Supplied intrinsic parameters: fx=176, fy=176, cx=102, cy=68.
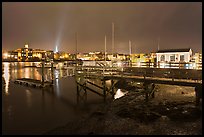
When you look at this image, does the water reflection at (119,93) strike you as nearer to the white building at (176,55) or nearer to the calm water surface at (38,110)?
the calm water surface at (38,110)

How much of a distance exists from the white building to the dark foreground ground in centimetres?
1738

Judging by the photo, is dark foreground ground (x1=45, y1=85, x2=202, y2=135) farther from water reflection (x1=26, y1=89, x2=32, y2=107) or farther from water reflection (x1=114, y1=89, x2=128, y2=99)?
water reflection (x1=26, y1=89, x2=32, y2=107)

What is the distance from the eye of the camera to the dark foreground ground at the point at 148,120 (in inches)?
405

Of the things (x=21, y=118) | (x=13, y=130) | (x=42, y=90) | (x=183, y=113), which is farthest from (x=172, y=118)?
(x=42, y=90)

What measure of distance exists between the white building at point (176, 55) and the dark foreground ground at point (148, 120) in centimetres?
1738

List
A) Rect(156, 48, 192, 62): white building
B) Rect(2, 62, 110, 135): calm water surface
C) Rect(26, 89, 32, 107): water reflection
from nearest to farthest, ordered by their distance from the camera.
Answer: Rect(2, 62, 110, 135): calm water surface → Rect(26, 89, 32, 107): water reflection → Rect(156, 48, 192, 62): white building

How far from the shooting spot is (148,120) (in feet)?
38.1

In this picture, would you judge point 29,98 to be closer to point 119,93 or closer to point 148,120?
point 119,93

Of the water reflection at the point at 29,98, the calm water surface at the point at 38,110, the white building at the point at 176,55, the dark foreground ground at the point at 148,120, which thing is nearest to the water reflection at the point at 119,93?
the calm water surface at the point at 38,110

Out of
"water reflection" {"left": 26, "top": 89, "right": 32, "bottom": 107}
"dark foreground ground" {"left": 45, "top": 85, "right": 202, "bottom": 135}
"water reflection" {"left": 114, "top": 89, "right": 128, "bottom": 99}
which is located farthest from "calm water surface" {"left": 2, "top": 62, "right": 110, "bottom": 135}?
"dark foreground ground" {"left": 45, "top": 85, "right": 202, "bottom": 135}

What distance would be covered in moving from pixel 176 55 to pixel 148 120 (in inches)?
936

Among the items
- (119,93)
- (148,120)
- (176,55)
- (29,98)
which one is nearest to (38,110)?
(29,98)

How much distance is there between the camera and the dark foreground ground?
1030 centimetres

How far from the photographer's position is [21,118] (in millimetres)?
16547
